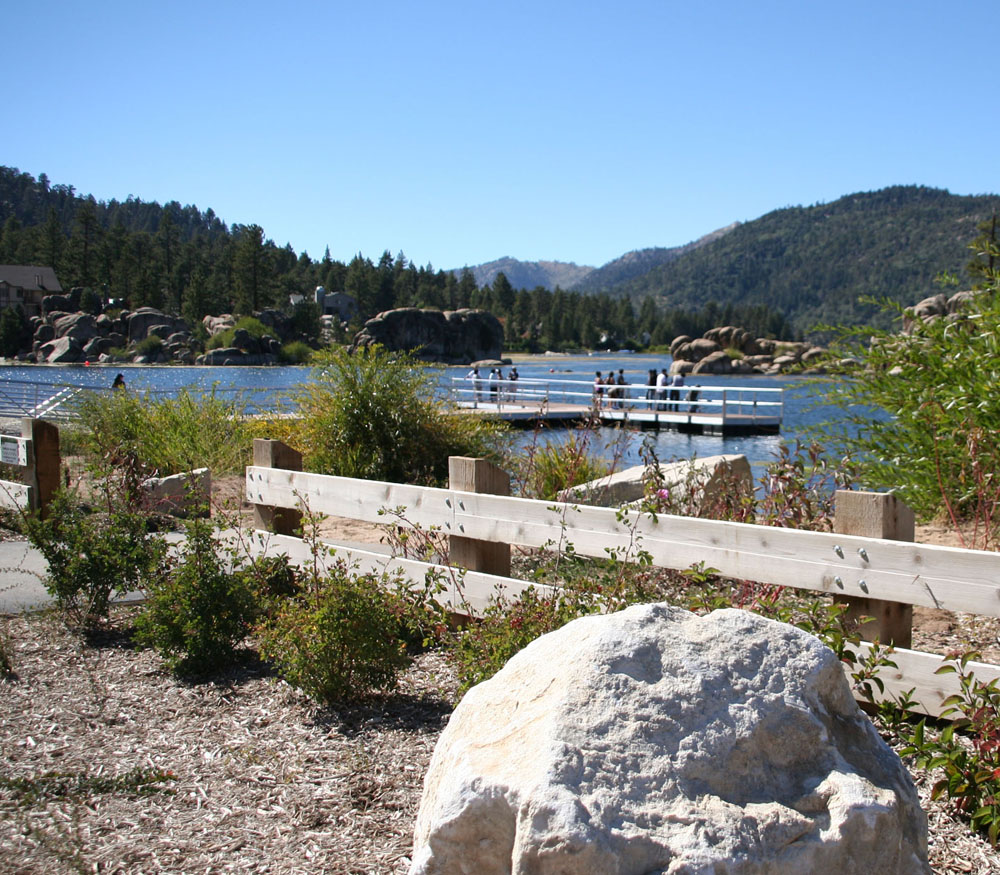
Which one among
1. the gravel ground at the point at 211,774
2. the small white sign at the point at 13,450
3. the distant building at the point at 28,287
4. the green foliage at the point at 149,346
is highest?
the distant building at the point at 28,287

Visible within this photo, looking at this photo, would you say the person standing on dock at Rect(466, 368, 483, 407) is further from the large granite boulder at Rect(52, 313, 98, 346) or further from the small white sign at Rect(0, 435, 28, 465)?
the large granite boulder at Rect(52, 313, 98, 346)

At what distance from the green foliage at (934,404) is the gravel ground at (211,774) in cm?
312

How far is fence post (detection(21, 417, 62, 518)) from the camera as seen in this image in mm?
6777

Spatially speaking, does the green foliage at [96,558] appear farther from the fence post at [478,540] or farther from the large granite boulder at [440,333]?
the large granite boulder at [440,333]

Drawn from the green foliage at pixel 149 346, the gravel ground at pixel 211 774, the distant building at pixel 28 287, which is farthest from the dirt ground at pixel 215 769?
the distant building at pixel 28 287

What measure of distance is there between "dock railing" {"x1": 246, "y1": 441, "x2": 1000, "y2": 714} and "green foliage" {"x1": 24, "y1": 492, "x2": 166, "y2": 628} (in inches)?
28.9

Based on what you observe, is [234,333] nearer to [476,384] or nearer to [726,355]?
[726,355]

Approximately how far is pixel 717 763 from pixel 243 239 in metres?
108

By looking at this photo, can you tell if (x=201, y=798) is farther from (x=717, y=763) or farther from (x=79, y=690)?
(x=717, y=763)

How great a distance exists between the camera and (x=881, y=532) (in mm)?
3465

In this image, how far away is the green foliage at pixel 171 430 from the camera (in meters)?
10.8

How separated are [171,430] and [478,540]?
8.04 meters

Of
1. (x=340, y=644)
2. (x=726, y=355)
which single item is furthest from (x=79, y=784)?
(x=726, y=355)

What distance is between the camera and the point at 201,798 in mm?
3057
